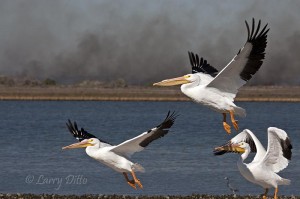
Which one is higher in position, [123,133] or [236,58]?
[236,58]

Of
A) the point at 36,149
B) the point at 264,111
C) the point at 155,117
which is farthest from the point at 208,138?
the point at 264,111

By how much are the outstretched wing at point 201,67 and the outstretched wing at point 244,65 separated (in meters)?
1.59

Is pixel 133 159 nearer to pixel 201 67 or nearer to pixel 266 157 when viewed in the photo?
pixel 201 67

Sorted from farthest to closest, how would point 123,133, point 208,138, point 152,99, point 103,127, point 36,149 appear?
point 152,99
point 103,127
point 123,133
point 208,138
point 36,149

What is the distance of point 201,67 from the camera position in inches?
531

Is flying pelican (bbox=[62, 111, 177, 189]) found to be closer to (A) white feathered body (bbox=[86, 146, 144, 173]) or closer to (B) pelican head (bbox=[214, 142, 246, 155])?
(A) white feathered body (bbox=[86, 146, 144, 173])

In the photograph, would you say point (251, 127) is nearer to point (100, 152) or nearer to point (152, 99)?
point (152, 99)

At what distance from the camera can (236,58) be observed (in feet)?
36.6

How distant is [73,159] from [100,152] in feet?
31.9

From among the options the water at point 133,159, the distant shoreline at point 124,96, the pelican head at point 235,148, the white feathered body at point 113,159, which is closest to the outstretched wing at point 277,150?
the pelican head at point 235,148

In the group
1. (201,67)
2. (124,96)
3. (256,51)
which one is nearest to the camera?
(256,51)

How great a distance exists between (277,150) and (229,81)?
109cm

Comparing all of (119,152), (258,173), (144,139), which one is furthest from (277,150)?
(119,152)

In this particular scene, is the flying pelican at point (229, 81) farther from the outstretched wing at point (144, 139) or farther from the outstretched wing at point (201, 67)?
the outstretched wing at point (201, 67)
